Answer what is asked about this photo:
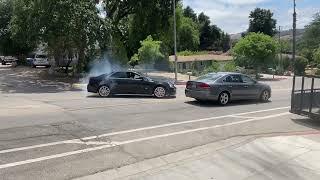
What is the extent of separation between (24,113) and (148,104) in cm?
545

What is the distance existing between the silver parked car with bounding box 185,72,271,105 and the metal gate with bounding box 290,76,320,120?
4.76m

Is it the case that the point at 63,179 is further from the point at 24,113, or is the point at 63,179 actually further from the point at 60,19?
the point at 60,19

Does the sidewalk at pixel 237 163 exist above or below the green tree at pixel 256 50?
below

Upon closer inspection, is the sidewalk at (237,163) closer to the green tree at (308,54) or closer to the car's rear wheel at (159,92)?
the car's rear wheel at (159,92)

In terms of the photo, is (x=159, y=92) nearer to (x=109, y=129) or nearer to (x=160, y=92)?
(x=160, y=92)

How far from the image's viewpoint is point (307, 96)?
49.6 ft

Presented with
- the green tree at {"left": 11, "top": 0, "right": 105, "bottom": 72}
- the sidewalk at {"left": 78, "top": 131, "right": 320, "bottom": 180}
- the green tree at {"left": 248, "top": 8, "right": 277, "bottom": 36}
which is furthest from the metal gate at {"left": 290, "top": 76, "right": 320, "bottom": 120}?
the green tree at {"left": 248, "top": 8, "right": 277, "bottom": 36}

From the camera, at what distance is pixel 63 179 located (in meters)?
8.34

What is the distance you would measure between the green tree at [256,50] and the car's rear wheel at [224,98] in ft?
127

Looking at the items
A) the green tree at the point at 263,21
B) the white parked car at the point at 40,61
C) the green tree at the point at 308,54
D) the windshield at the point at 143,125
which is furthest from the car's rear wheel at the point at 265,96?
the green tree at the point at 263,21

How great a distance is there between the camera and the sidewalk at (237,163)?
8.88 meters

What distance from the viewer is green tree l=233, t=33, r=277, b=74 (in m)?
58.2

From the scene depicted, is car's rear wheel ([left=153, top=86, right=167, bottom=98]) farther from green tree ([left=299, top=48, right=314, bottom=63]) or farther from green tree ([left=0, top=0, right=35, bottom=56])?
green tree ([left=299, top=48, right=314, bottom=63])

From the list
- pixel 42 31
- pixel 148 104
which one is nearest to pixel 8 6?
pixel 42 31
